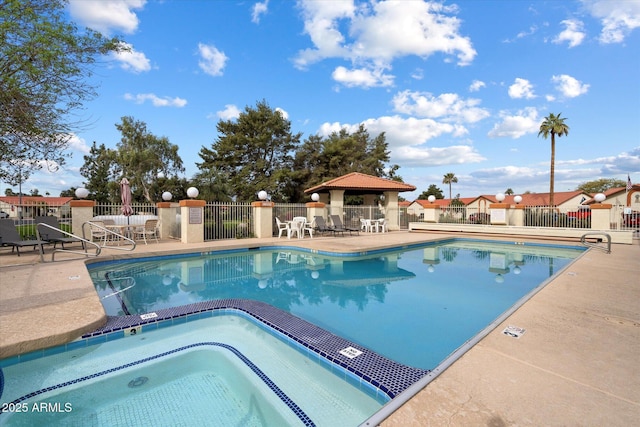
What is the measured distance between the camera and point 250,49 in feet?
54.2

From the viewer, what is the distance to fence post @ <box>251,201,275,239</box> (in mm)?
14859

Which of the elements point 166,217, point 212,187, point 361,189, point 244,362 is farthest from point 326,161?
point 244,362

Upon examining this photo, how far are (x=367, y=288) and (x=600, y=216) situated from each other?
14026mm

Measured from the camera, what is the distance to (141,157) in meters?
30.4

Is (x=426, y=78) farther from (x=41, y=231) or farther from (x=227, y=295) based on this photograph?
(x=41, y=231)

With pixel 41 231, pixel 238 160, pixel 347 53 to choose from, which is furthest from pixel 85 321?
pixel 238 160

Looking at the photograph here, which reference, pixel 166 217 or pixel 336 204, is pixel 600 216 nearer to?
pixel 336 204

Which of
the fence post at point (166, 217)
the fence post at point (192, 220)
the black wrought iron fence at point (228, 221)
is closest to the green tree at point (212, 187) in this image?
the fence post at point (166, 217)

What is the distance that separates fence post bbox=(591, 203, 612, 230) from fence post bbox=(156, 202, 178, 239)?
64.4 ft

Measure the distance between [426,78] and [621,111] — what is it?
963 centimetres

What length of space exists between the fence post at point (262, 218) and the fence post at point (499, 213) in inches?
486

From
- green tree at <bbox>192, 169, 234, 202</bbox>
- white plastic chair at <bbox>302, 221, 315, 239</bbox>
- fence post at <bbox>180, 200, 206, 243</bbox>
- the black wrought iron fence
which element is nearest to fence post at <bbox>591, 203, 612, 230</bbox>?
white plastic chair at <bbox>302, 221, 315, 239</bbox>

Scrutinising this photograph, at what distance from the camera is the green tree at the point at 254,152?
30359mm

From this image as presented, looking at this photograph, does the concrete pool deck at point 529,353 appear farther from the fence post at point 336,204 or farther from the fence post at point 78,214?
the fence post at point 336,204
